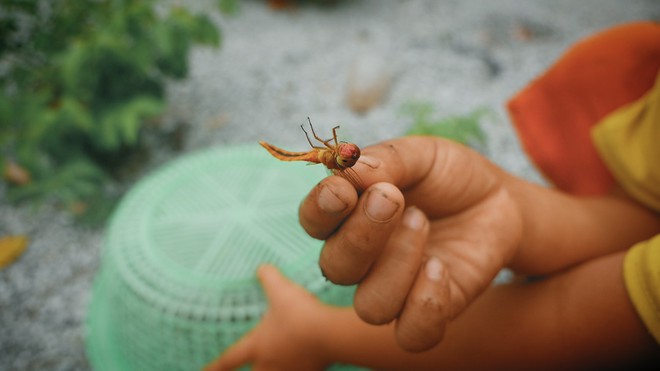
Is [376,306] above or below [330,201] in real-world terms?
below

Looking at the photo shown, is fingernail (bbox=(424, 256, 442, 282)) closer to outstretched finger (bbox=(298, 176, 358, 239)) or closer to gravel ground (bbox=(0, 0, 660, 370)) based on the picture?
outstretched finger (bbox=(298, 176, 358, 239))

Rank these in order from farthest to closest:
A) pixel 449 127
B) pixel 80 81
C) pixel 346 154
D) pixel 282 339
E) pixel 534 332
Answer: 1. pixel 449 127
2. pixel 80 81
3. pixel 282 339
4. pixel 534 332
5. pixel 346 154

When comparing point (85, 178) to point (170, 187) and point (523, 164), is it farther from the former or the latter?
point (523, 164)

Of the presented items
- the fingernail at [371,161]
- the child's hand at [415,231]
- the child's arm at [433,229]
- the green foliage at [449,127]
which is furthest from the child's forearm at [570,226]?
the green foliage at [449,127]

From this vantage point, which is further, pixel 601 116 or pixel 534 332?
pixel 601 116

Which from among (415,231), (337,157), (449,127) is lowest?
(449,127)

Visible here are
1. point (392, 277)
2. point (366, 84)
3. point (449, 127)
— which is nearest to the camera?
point (392, 277)

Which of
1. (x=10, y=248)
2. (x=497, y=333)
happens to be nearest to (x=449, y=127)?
(x=497, y=333)

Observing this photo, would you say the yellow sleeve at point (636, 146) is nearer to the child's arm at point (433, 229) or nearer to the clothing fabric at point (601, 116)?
the clothing fabric at point (601, 116)

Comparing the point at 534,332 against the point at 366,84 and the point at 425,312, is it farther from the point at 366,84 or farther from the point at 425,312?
the point at 366,84
